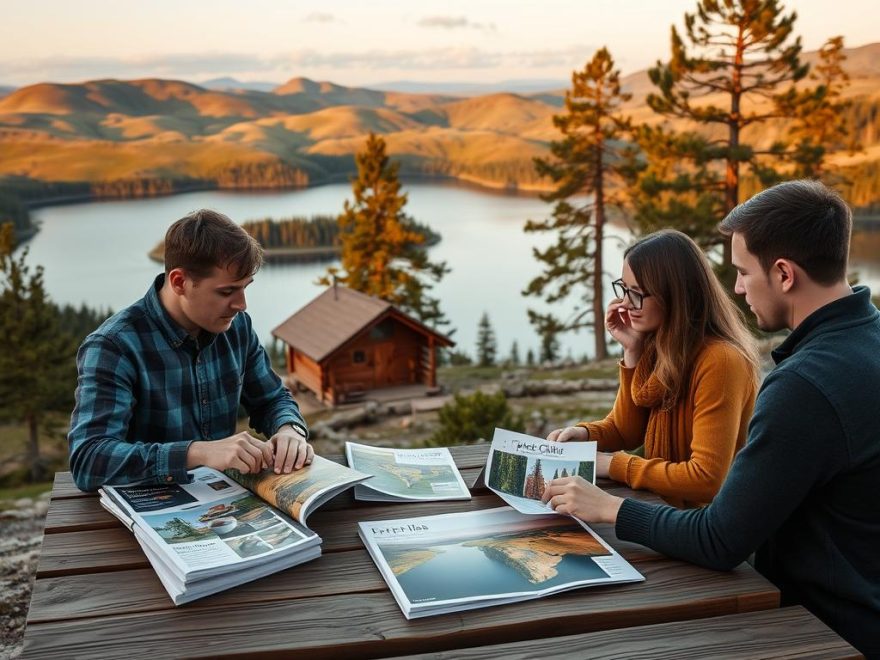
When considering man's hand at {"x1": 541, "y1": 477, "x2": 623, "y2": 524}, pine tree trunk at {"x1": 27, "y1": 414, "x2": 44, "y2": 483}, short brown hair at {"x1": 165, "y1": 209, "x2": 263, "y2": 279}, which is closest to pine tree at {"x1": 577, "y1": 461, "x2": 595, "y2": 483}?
man's hand at {"x1": 541, "y1": 477, "x2": 623, "y2": 524}

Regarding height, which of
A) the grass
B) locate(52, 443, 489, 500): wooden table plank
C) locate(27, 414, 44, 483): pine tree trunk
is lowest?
locate(27, 414, 44, 483): pine tree trunk

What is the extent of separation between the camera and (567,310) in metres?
57.5

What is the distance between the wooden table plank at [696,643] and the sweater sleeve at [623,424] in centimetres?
127

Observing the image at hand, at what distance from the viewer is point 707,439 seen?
252 cm

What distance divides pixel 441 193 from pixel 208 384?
77172 mm

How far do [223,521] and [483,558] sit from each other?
0.72 metres

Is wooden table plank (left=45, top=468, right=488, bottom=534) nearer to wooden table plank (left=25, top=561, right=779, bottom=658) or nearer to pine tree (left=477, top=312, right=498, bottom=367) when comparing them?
wooden table plank (left=25, top=561, right=779, bottom=658)

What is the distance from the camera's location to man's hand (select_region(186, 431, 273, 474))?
2342mm

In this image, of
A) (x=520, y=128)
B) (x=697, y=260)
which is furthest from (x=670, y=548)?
(x=520, y=128)

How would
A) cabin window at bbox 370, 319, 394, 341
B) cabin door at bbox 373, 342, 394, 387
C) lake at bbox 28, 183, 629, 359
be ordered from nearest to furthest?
cabin window at bbox 370, 319, 394, 341 < cabin door at bbox 373, 342, 394, 387 < lake at bbox 28, 183, 629, 359

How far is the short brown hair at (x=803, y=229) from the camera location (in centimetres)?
196

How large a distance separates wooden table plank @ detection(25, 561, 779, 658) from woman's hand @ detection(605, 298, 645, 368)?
114 centimetres

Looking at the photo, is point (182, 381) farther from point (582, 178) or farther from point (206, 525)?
point (582, 178)

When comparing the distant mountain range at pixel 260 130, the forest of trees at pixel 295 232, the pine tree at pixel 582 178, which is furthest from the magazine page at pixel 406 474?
the distant mountain range at pixel 260 130
